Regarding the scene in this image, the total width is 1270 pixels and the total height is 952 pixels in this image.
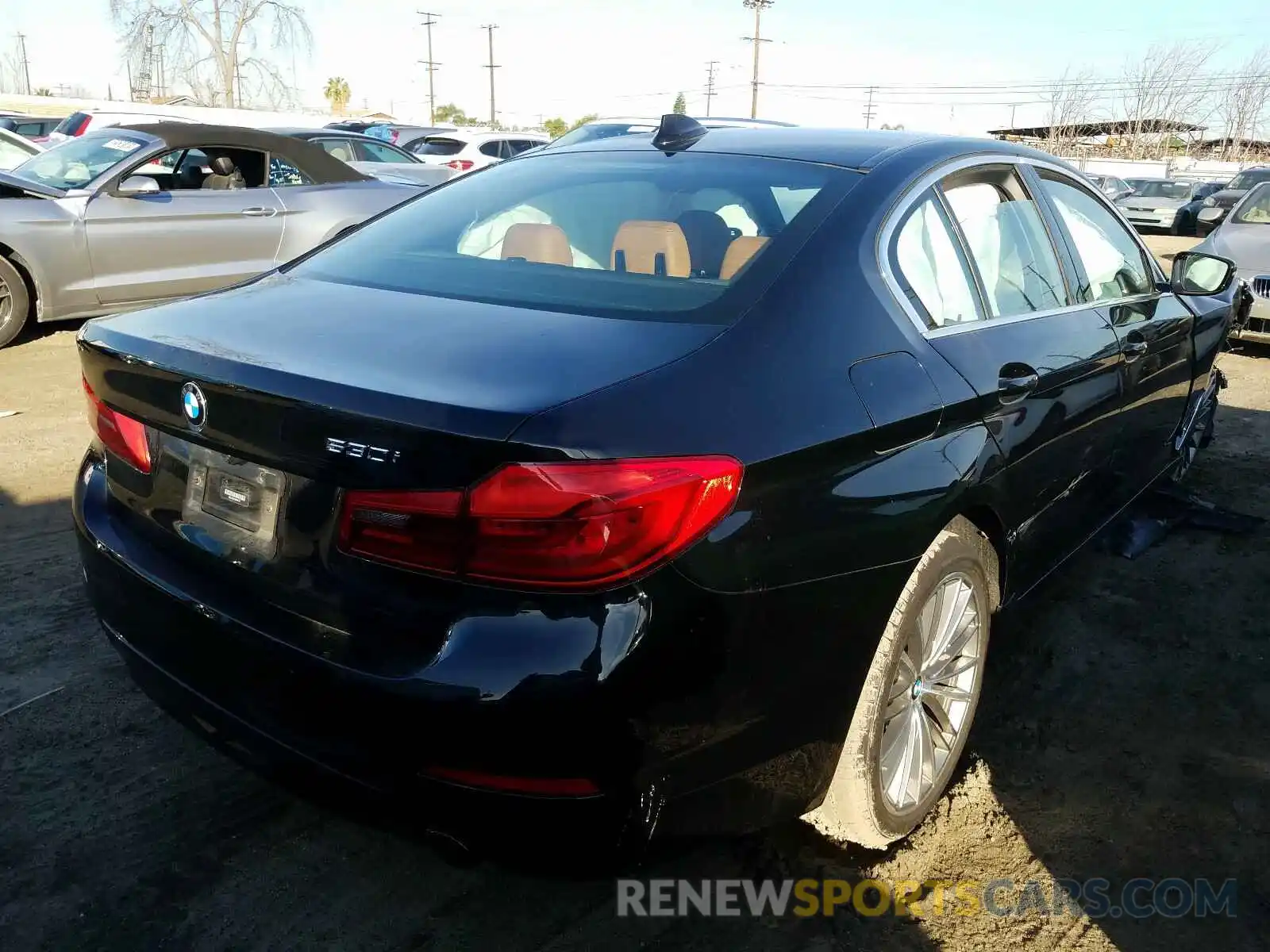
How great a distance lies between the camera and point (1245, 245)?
344 inches

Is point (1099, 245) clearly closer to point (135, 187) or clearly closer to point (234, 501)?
point (234, 501)

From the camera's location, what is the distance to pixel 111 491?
7.28ft

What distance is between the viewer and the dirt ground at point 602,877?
7.02 feet

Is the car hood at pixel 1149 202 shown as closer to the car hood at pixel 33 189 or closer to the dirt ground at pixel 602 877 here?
the car hood at pixel 33 189

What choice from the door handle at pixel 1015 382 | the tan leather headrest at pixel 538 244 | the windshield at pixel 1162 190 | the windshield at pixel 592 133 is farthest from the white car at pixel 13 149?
the windshield at pixel 1162 190

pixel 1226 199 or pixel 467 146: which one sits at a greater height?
pixel 467 146

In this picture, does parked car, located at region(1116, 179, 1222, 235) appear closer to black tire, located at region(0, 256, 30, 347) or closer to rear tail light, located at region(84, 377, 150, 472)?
black tire, located at region(0, 256, 30, 347)

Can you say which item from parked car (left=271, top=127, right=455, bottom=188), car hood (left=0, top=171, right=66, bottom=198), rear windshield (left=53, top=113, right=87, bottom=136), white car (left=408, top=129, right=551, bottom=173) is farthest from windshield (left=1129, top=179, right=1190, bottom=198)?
car hood (left=0, top=171, right=66, bottom=198)

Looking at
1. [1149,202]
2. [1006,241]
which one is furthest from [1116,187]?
[1006,241]

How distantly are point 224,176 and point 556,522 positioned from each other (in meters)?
7.51

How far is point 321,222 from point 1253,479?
6.74m

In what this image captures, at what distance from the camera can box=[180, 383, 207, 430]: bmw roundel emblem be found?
1862mm

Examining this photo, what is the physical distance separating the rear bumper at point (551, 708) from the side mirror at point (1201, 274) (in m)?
2.63

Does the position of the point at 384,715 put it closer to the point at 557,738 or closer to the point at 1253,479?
the point at 557,738
